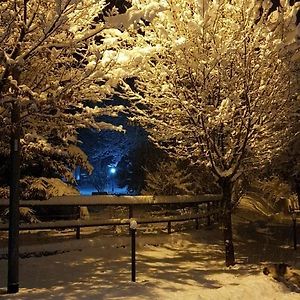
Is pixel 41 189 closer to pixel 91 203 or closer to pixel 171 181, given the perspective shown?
pixel 91 203

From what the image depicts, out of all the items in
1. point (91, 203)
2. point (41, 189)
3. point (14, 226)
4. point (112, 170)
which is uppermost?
point (112, 170)

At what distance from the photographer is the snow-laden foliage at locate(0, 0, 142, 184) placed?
22.1ft

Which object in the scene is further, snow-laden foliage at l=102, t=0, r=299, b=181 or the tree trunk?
the tree trunk

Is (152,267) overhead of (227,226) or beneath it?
beneath

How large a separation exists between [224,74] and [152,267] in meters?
4.12

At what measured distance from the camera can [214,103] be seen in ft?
35.1

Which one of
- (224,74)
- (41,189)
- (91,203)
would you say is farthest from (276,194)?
(224,74)

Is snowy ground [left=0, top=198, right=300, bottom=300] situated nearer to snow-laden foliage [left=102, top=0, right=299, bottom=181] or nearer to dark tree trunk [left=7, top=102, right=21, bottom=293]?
dark tree trunk [left=7, top=102, right=21, bottom=293]

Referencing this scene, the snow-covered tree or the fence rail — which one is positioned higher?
the snow-covered tree

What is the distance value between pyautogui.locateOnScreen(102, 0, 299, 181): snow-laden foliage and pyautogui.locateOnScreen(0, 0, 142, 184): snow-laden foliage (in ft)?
6.14

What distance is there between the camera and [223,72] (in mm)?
10188

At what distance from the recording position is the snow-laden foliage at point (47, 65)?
6723 mm

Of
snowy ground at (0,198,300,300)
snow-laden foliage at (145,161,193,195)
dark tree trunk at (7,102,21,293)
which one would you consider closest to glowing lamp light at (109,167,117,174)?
→ snow-laden foliage at (145,161,193,195)

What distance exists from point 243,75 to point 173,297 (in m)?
4.70
